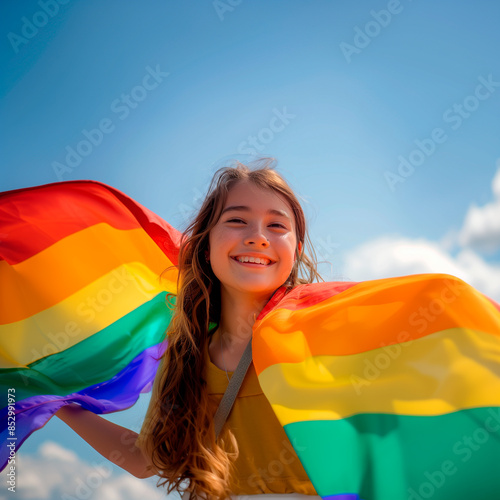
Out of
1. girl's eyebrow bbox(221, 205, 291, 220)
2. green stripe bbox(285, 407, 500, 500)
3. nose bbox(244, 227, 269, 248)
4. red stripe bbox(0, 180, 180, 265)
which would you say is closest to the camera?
green stripe bbox(285, 407, 500, 500)

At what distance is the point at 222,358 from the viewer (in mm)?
2701

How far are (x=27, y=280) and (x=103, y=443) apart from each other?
44.0 inches

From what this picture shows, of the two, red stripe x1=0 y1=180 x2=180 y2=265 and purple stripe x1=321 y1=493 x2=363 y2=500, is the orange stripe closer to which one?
purple stripe x1=321 y1=493 x2=363 y2=500

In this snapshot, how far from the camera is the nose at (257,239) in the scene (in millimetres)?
2531

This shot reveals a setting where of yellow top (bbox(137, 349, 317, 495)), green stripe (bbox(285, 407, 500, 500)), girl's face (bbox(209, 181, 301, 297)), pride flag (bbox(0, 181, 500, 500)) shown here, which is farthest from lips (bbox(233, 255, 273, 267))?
green stripe (bbox(285, 407, 500, 500))

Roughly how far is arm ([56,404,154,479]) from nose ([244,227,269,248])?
1299 millimetres

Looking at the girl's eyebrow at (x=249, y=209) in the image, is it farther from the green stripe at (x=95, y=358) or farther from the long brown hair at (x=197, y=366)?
the green stripe at (x=95, y=358)

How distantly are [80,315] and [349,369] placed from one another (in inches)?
74.0

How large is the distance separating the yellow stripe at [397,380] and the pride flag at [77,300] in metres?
1.47

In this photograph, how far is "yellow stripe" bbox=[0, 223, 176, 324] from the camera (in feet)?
9.54

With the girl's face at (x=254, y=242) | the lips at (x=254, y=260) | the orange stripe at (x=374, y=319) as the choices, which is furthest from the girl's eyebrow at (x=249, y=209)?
the orange stripe at (x=374, y=319)

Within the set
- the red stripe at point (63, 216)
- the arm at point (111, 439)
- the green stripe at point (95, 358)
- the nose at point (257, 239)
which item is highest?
the nose at point (257, 239)

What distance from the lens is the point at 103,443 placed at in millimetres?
2611

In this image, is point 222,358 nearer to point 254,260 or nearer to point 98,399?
point 254,260
